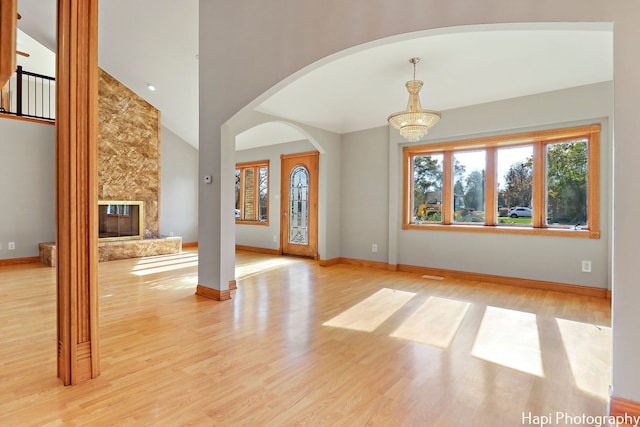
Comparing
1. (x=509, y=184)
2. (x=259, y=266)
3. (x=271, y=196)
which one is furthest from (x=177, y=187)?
(x=509, y=184)

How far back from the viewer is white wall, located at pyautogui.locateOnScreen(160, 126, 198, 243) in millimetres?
7746

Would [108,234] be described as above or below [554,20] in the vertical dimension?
below

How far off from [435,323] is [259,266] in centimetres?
350

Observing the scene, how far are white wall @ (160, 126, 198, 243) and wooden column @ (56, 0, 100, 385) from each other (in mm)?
6102

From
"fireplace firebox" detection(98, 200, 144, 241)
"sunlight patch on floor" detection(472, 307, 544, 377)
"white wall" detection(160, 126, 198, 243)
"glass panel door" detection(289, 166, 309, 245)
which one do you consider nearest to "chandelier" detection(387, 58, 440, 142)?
"sunlight patch on floor" detection(472, 307, 544, 377)

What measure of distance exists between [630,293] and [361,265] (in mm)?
4451

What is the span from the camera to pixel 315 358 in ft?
7.67

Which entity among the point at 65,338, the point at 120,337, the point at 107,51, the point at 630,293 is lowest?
the point at 120,337

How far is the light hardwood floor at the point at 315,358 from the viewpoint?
1.73 meters

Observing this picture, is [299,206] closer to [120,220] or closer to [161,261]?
[161,261]

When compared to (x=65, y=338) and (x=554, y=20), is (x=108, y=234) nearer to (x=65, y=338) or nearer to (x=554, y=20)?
(x=65, y=338)

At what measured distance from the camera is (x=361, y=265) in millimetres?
5969

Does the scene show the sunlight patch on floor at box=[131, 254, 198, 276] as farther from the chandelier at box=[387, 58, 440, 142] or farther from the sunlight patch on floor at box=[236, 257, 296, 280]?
the chandelier at box=[387, 58, 440, 142]

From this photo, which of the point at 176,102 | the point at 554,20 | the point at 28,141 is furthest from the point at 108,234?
the point at 554,20
